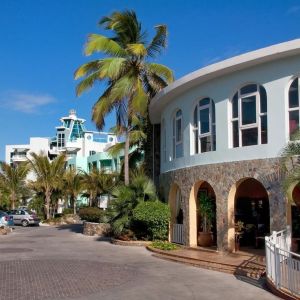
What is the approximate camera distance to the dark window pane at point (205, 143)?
18.2 metres

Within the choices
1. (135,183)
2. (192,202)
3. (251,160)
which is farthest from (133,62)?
(251,160)

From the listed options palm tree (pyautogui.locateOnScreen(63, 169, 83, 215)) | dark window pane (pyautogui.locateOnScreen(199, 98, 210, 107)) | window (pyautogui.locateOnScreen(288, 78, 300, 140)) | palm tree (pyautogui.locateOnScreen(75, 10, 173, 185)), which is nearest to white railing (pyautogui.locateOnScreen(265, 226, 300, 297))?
window (pyautogui.locateOnScreen(288, 78, 300, 140))

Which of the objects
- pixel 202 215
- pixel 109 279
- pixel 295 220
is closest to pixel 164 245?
pixel 202 215

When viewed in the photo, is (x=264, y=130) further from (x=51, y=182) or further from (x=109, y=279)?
(x=51, y=182)

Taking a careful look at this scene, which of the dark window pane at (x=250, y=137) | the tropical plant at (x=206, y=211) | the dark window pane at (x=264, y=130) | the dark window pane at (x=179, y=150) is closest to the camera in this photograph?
the dark window pane at (x=264, y=130)

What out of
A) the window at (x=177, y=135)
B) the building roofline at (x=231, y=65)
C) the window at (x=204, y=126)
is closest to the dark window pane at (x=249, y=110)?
the building roofline at (x=231, y=65)

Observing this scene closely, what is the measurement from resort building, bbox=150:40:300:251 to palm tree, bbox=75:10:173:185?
3.80 meters

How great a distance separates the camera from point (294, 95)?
15.2 meters

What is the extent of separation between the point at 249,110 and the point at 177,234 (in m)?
6.50

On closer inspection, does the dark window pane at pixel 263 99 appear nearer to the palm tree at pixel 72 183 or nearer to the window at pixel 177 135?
the window at pixel 177 135

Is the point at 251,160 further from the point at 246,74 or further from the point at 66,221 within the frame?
the point at 66,221

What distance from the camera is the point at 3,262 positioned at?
16.3 metres

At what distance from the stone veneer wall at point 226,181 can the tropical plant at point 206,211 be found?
0.58 metres

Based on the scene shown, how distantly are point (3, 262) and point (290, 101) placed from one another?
10.9 meters
